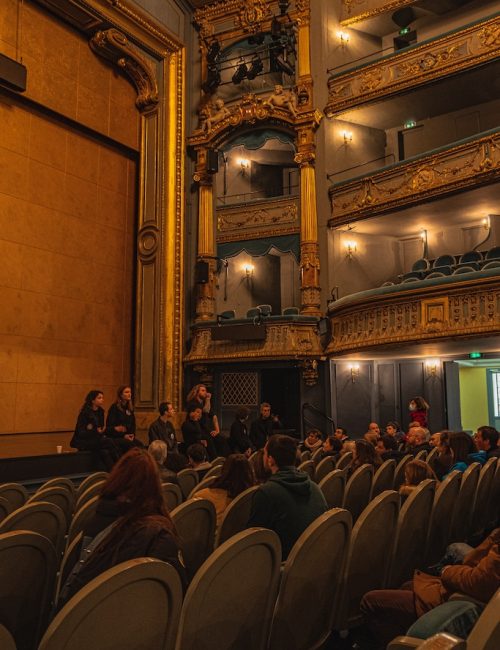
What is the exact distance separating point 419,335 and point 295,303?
203 inches

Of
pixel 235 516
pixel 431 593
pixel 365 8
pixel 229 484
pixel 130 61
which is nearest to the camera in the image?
pixel 431 593

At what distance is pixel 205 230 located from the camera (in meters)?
12.7

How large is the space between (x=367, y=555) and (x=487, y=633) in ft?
4.50

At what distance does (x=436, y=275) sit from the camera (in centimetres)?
981

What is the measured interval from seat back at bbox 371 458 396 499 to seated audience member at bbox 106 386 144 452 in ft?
12.8

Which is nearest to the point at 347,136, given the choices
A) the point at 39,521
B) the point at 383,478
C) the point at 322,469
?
the point at 322,469

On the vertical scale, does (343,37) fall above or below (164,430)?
above

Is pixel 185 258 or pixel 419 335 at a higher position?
pixel 185 258

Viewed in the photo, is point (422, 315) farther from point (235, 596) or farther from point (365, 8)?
point (235, 596)

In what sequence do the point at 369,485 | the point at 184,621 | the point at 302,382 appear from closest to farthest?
the point at 184,621, the point at 369,485, the point at 302,382

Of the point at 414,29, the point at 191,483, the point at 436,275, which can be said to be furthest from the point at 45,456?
the point at 414,29

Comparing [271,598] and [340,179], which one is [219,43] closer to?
[340,179]

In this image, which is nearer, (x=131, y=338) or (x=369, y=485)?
(x=369, y=485)

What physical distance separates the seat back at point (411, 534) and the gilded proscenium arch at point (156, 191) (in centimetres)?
908
